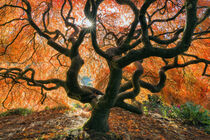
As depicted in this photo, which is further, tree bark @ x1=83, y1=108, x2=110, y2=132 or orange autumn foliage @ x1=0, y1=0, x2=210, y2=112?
orange autumn foliage @ x1=0, y1=0, x2=210, y2=112

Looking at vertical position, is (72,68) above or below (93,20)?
below

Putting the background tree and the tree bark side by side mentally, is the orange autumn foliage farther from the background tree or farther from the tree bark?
the tree bark

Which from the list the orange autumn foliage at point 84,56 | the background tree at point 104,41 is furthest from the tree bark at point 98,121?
the orange autumn foliage at point 84,56

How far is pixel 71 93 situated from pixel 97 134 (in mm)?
939

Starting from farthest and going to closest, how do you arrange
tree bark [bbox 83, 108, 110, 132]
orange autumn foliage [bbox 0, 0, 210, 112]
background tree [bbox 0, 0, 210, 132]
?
orange autumn foliage [bbox 0, 0, 210, 112] < tree bark [bbox 83, 108, 110, 132] < background tree [bbox 0, 0, 210, 132]

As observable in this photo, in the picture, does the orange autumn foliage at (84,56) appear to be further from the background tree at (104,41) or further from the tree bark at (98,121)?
the tree bark at (98,121)

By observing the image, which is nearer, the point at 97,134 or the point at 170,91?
the point at 97,134

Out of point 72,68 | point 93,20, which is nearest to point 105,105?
point 72,68

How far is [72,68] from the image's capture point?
7.03 ft

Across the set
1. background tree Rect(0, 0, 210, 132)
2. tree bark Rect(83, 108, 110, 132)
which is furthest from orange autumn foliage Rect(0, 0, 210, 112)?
tree bark Rect(83, 108, 110, 132)

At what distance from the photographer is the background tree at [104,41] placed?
156 centimetres

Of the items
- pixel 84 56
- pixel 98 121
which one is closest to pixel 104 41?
pixel 84 56

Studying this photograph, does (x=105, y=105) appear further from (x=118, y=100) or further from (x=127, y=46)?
(x=127, y=46)

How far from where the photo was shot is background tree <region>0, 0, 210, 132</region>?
1560 mm
